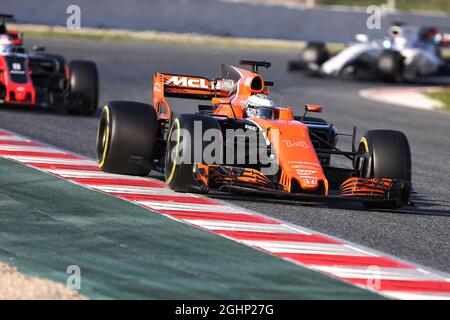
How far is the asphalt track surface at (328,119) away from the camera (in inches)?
384

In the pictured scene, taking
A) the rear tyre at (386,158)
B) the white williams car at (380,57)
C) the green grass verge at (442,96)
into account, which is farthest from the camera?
the white williams car at (380,57)

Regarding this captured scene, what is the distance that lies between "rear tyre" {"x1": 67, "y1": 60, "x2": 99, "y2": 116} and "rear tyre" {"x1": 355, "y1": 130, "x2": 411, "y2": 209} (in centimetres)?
739

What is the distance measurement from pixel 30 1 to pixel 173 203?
25.1 m

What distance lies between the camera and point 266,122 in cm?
1106

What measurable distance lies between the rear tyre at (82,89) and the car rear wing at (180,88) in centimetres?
494

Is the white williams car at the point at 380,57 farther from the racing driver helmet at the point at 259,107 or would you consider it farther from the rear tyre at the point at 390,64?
the racing driver helmet at the point at 259,107

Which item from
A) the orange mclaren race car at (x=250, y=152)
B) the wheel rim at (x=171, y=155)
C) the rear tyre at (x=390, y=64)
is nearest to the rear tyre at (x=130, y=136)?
the orange mclaren race car at (x=250, y=152)

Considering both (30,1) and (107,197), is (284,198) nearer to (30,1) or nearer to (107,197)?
(107,197)

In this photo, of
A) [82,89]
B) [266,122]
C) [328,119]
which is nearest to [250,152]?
[266,122]

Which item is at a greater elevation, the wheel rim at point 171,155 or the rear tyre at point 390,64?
the wheel rim at point 171,155

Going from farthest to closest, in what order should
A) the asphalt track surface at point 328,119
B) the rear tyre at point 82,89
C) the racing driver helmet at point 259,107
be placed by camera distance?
the rear tyre at point 82,89, the racing driver helmet at point 259,107, the asphalt track surface at point 328,119

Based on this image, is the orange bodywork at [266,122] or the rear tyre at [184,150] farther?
the rear tyre at [184,150]

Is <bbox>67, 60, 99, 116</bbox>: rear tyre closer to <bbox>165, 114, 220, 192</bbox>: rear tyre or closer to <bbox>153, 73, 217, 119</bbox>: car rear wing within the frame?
<bbox>153, 73, 217, 119</bbox>: car rear wing

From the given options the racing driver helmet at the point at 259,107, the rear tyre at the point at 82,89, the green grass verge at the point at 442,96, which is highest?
the racing driver helmet at the point at 259,107
